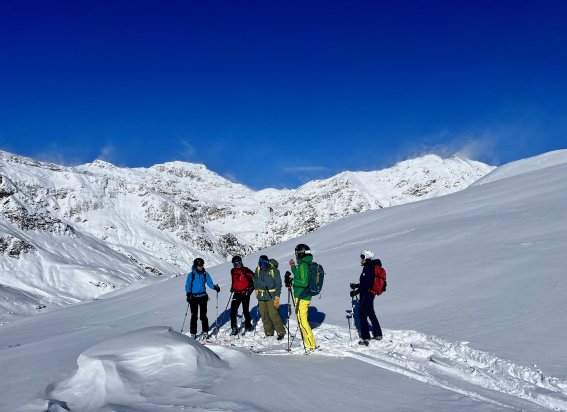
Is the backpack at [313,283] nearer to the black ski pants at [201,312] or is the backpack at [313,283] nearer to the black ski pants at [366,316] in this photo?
the black ski pants at [366,316]

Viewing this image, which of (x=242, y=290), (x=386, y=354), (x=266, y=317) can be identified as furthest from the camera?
(x=242, y=290)

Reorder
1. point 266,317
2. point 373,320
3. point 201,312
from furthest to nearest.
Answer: point 201,312 → point 266,317 → point 373,320

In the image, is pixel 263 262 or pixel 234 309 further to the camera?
pixel 234 309

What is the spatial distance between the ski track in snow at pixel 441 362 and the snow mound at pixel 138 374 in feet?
5.40

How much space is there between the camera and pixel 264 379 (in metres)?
7.16

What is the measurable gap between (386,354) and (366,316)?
96 centimetres

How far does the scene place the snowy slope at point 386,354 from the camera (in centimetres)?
637

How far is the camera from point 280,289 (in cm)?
1091

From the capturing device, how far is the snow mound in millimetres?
6258

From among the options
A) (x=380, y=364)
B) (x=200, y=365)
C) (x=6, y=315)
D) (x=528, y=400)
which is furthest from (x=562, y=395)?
(x=6, y=315)

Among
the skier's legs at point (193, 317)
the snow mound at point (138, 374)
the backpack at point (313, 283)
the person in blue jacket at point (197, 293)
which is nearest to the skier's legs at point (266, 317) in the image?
the person in blue jacket at point (197, 293)

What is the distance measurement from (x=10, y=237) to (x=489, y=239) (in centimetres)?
13846

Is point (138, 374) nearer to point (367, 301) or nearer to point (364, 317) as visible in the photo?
point (364, 317)

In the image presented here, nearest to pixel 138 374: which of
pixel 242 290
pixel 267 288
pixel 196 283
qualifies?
pixel 267 288
